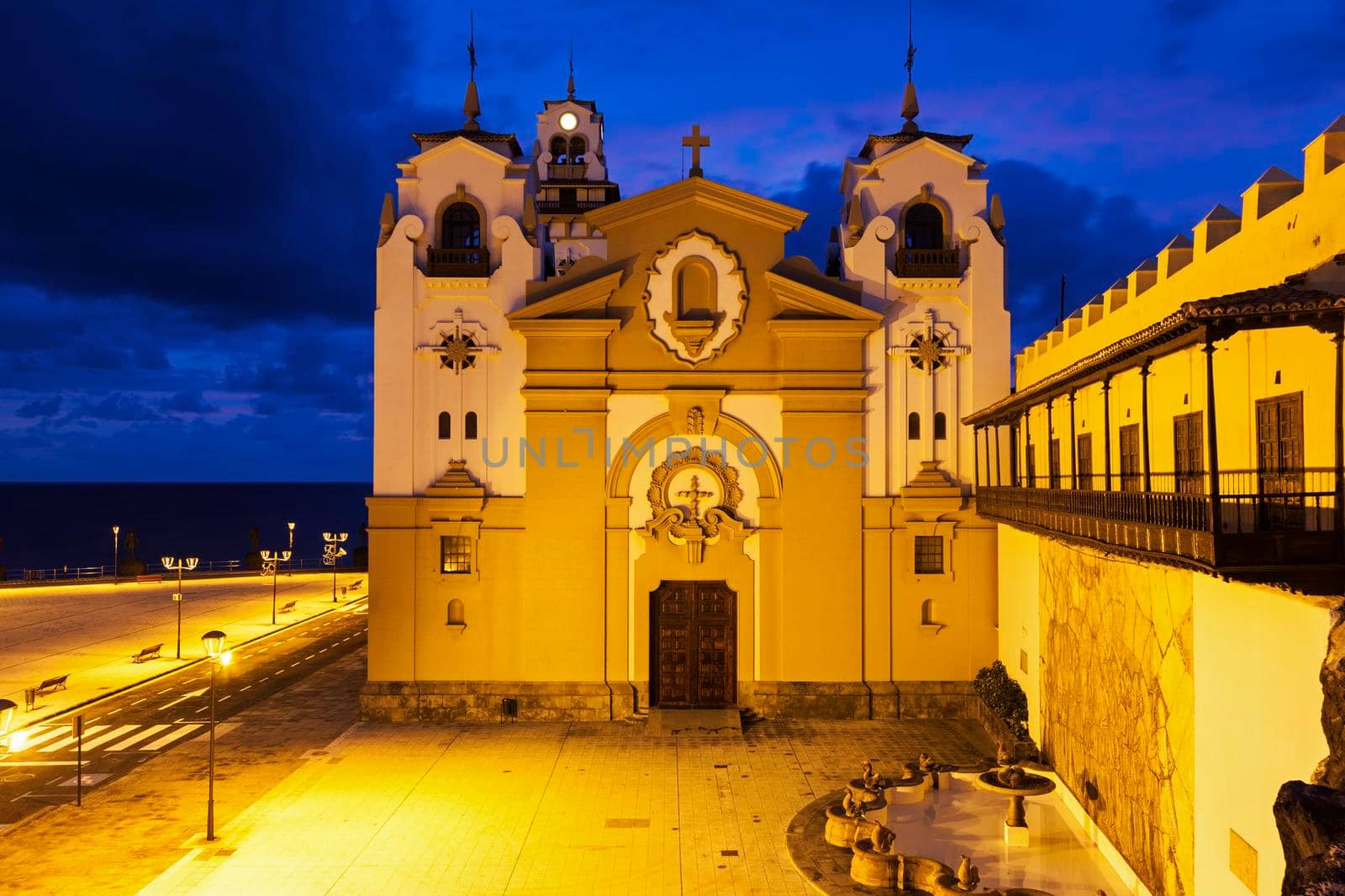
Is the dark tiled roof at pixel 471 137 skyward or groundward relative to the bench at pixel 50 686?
skyward

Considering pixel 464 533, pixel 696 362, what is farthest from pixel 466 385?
pixel 696 362

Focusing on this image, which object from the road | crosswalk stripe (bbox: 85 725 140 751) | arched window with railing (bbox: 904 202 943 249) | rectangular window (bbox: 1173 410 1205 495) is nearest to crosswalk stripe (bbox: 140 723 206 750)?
the road

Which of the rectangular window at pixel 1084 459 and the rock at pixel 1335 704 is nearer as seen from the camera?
the rock at pixel 1335 704

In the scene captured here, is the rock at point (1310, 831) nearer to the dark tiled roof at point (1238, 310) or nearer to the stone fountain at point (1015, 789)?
the dark tiled roof at point (1238, 310)

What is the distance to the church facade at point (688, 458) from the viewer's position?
26.7 metres

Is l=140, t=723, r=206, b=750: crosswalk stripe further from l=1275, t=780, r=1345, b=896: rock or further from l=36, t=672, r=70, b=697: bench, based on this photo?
l=1275, t=780, r=1345, b=896: rock

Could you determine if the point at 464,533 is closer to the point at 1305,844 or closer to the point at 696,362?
the point at 696,362

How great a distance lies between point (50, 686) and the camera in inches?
1177

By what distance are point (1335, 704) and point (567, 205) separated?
35362mm

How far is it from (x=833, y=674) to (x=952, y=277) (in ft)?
→ 38.3

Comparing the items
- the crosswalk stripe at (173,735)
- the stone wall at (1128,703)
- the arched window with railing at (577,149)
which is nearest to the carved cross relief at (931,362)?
the stone wall at (1128,703)

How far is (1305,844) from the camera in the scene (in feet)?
28.2

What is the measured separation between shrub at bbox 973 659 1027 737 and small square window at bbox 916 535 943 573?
3259 millimetres

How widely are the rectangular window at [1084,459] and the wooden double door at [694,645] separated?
Result: 9.67 m
